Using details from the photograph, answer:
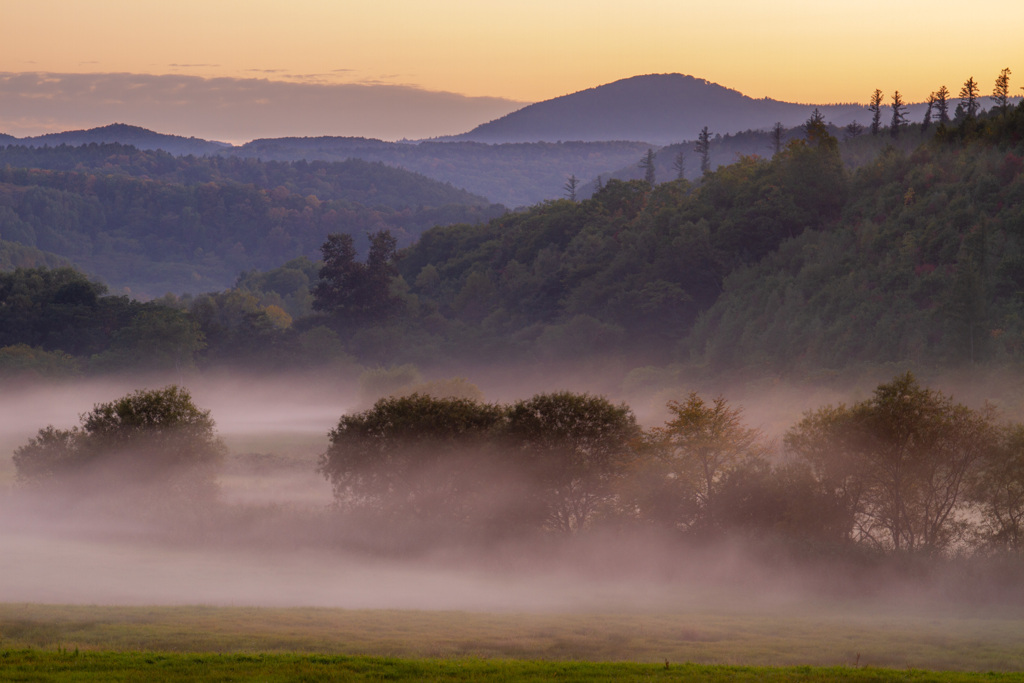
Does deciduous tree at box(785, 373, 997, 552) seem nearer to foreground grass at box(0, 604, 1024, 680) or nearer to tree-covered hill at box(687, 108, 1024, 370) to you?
foreground grass at box(0, 604, 1024, 680)

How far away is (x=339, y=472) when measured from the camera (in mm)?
61312

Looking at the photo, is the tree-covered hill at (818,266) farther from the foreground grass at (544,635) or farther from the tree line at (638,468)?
the foreground grass at (544,635)

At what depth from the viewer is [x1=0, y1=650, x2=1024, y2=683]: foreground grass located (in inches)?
954

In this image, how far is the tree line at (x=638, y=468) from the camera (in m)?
48.5

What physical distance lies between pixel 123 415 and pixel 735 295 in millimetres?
114772

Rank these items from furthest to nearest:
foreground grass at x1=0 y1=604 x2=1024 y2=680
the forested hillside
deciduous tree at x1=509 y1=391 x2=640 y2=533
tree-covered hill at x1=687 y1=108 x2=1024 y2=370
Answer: the forested hillside < tree-covered hill at x1=687 y1=108 x2=1024 y2=370 < deciduous tree at x1=509 y1=391 x2=640 y2=533 < foreground grass at x1=0 y1=604 x2=1024 y2=680

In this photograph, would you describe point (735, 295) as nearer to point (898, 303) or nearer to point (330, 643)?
point (898, 303)

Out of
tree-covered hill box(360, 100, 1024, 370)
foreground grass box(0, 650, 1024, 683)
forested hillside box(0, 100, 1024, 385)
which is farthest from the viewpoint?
forested hillside box(0, 100, 1024, 385)

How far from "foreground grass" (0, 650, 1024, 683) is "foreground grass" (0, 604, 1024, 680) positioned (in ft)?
3.80

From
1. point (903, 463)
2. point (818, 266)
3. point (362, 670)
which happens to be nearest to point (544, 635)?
point (362, 670)

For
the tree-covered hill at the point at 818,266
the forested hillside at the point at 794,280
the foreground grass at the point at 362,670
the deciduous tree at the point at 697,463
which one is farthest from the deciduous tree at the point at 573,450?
the tree-covered hill at the point at 818,266

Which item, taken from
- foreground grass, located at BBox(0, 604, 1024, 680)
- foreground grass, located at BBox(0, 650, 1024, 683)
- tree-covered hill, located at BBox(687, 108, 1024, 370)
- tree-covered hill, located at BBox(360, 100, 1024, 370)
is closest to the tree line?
foreground grass, located at BBox(0, 604, 1024, 680)

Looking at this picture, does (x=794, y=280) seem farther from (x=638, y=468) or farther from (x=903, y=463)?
(x=638, y=468)

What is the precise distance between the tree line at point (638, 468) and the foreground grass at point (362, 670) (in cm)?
2228
